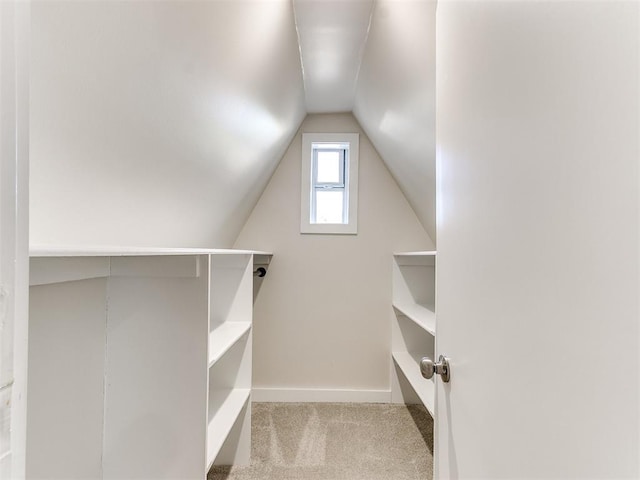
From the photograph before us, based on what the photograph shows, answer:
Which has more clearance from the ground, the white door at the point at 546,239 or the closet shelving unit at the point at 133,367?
A: the white door at the point at 546,239

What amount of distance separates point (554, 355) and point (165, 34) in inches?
40.6

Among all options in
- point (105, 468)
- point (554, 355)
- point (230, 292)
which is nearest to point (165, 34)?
point (554, 355)

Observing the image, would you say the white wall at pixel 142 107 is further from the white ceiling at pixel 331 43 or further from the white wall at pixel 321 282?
the white wall at pixel 321 282

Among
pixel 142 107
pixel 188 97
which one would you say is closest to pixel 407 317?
pixel 188 97

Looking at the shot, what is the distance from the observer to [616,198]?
360 mm

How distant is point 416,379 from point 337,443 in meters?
0.59

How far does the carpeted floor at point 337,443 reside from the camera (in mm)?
1843

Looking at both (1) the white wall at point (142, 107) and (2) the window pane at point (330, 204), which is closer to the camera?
(1) the white wall at point (142, 107)

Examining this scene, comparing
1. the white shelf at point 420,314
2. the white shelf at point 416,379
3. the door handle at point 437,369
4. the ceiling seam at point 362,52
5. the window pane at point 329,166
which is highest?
the ceiling seam at point 362,52

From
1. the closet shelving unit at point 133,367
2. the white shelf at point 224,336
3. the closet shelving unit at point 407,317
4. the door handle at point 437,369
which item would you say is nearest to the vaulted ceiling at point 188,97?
the closet shelving unit at point 133,367

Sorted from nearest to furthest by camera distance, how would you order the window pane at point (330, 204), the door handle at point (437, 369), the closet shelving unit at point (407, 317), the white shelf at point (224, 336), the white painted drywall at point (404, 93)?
the door handle at point (437, 369), the white painted drywall at point (404, 93), the white shelf at point (224, 336), the closet shelving unit at point (407, 317), the window pane at point (330, 204)

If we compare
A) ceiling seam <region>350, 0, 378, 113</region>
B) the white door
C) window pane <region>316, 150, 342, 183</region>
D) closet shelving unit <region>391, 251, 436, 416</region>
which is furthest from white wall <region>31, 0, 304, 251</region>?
closet shelving unit <region>391, 251, 436, 416</region>

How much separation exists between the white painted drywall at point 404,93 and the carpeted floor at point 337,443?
4.36 feet

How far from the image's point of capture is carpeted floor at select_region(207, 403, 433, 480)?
6.05 feet
